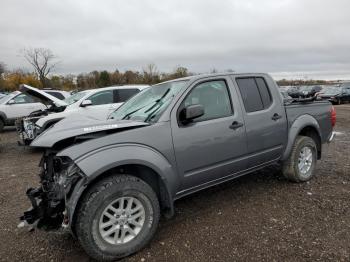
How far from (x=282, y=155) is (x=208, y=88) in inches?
66.0

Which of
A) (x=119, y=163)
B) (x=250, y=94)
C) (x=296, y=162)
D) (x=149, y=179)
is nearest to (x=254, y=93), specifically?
(x=250, y=94)

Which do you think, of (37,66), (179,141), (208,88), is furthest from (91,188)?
(37,66)

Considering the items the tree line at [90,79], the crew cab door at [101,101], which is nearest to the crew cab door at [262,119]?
the crew cab door at [101,101]

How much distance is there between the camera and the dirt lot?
112 inches

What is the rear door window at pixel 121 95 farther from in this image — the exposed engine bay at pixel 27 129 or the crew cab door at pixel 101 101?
the exposed engine bay at pixel 27 129

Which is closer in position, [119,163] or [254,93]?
[119,163]

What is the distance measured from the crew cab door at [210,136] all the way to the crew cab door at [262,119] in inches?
6.7

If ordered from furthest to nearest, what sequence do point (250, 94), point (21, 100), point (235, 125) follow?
1. point (21, 100)
2. point (250, 94)
3. point (235, 125)

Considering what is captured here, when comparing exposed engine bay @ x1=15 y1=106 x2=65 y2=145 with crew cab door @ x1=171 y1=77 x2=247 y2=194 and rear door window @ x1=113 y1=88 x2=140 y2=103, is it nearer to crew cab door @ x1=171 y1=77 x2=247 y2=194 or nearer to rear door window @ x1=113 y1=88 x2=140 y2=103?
rear door window @ x1=113 y1=88 x2=140 y2=103

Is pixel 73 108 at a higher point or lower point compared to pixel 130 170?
higher

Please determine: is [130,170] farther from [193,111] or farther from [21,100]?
[21,100]

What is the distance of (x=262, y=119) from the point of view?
12.8ft

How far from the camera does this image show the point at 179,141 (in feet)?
10.2

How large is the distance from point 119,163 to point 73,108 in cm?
575
